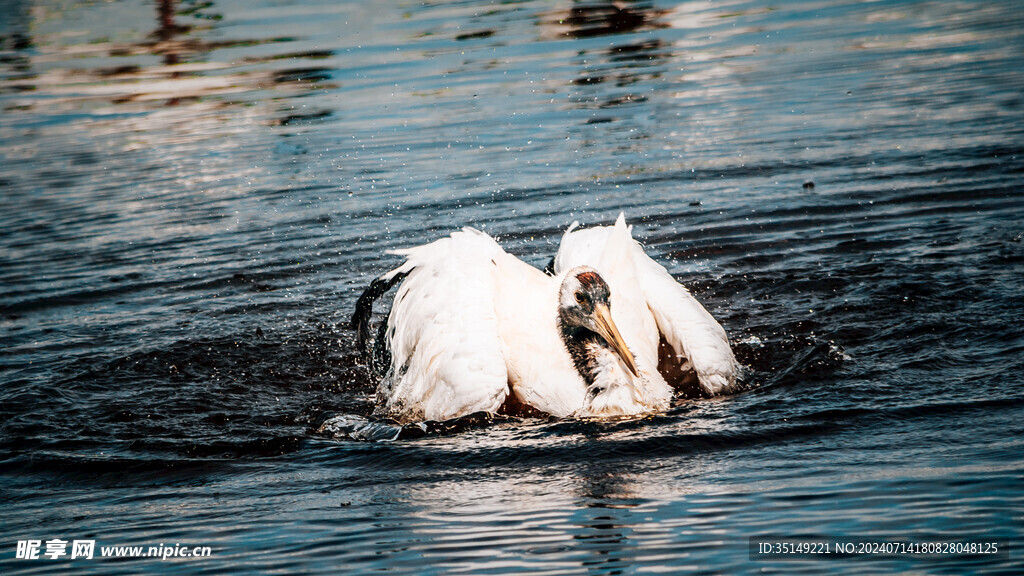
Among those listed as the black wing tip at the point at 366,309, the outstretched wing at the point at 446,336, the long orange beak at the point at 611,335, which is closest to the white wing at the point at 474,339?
the outstretched wing at the point at 446,336

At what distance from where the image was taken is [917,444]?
192 inches

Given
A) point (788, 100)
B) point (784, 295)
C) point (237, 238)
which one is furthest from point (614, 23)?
point (784, 295)

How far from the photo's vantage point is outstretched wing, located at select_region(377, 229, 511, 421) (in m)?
5.69

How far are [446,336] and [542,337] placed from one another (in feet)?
1.78

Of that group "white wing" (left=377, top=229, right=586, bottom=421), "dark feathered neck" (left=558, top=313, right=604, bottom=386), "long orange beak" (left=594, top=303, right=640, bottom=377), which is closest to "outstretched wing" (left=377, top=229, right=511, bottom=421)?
"white wing" (left=377, top=229, right=586, bottom=421)

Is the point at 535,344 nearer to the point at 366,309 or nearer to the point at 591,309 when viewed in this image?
the point at 591,309

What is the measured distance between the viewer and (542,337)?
6.04 metres

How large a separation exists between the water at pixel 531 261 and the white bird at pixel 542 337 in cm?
22

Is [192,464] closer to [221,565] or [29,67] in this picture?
[221,565]


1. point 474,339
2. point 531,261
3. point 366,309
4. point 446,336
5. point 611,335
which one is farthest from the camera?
point 531,261

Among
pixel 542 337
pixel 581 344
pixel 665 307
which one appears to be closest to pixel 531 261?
A: pixel 665 307

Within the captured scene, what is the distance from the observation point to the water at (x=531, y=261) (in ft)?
14.6

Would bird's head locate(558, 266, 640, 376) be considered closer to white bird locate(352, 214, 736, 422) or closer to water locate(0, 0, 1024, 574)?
white bird locate(352, 214, 736, 422)

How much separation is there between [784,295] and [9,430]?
4.99m
